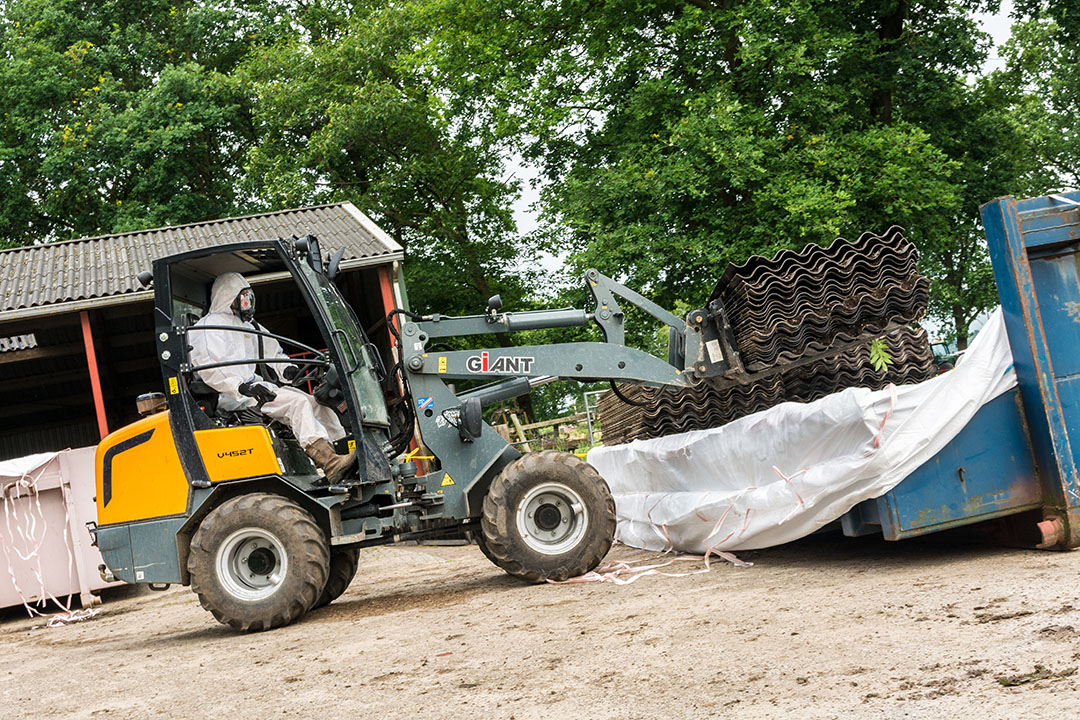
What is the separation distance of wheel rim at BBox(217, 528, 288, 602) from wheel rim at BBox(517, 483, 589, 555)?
173 centimetres

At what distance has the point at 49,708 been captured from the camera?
535cm

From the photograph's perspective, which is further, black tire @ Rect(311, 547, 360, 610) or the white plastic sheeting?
black tire @ Rect(311, 547, 360, 610)

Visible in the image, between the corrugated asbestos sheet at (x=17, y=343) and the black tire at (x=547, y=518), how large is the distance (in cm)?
1156

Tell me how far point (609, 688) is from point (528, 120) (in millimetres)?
17326

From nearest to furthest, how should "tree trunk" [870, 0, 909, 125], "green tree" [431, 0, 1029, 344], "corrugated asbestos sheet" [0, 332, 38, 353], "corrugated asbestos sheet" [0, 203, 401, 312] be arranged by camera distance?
"corrugated asbestos sheet" [0, 203, 401, 312] < "corrugated asbestos sheet" [0, 332, 38, 353] < "green tree" [431, 0, 1029, 344] < "tree trunk" [870, 0, 909, 125]

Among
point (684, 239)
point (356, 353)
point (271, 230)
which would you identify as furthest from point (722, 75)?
point (356, 353)

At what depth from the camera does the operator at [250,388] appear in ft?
23.8

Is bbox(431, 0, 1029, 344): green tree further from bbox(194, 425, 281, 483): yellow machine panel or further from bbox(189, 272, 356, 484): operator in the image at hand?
bbox(194, 425, 281, 483): yellow machine panel

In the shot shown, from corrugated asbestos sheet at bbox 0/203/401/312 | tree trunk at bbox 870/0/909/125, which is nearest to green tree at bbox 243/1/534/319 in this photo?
corrugated asbestos sheet at bbox 0/203/401/312

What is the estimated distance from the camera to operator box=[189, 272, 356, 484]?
7262mm

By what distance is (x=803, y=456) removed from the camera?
708 cm

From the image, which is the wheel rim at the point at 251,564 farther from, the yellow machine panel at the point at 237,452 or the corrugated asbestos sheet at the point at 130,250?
the corrugated asbestos sheet at the point at 130,250

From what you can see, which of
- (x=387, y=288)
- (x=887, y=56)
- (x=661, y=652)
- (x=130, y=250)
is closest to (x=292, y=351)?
(x=661, y=652)

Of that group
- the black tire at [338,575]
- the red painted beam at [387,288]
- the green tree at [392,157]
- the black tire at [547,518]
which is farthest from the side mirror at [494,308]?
the green tree at [392,157]
